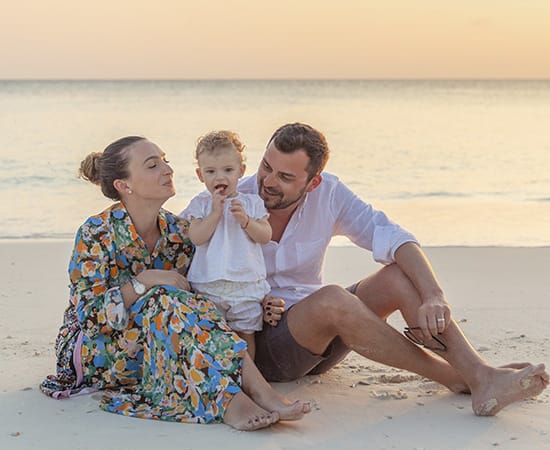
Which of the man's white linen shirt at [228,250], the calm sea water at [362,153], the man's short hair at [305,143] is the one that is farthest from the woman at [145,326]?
the calm sea water at [362,153]

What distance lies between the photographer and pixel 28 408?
372cm

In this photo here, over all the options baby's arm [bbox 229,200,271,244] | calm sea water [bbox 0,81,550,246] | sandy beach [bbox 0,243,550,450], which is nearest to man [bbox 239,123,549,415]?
sandy beach [bbox 0,243,550,450]

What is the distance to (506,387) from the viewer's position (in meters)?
3.48

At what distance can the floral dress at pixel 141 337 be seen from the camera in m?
3.41

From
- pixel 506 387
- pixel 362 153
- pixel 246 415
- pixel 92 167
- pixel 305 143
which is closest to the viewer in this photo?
pixel 246 415

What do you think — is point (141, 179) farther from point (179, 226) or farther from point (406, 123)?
point (406, 123)

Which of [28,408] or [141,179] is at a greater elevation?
[141,179]

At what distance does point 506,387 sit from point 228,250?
1.25 meters

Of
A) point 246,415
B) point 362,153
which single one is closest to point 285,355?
point 246,415

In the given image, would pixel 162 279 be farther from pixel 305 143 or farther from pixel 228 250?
pixel 305 143

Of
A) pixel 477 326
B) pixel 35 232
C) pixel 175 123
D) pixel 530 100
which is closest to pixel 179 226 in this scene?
pixel 477 326

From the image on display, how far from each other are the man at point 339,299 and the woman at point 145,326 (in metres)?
0.39

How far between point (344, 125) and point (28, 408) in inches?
1057

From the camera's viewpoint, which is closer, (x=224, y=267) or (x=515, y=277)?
(x=224, y=267)
